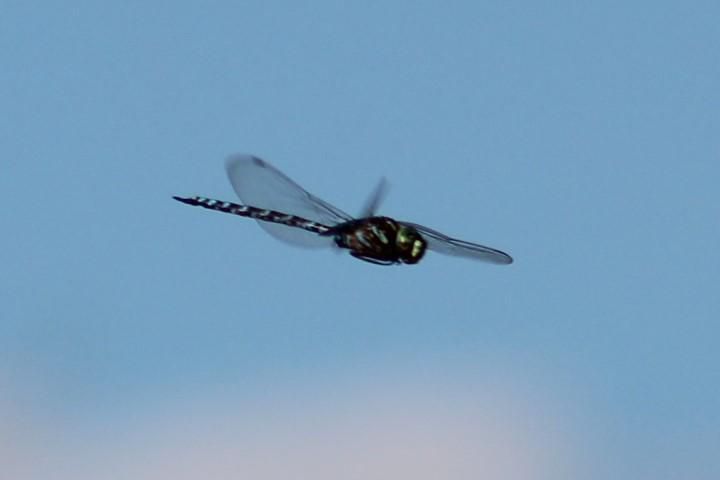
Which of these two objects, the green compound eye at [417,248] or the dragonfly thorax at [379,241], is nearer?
the dragonfly thorax at [379,241]

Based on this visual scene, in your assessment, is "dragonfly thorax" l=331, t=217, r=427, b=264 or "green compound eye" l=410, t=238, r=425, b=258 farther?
"green compound eye" l=410, t=238, r=425, b=258

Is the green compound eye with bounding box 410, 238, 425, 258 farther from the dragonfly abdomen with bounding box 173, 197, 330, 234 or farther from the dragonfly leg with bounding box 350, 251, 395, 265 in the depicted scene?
the dragonfly abdomen with bounding box 173, 197, 330, 234

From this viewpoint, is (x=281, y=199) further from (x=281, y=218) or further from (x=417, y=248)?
(x=417, y=248)

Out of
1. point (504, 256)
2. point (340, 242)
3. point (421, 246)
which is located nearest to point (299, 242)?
point (340, 242)

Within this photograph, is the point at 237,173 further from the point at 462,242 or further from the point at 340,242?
the point at 462,242

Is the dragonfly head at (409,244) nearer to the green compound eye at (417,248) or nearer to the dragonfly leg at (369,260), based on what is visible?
the green compound eye at (417,248)

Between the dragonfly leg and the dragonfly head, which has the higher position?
the dragonfly head

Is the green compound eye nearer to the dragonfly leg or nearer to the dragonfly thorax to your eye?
the dragonfly thorax

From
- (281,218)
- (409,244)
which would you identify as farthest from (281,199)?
(409,244)
